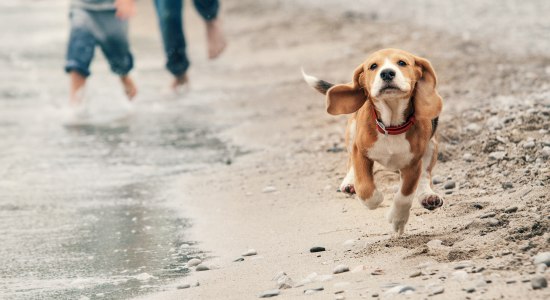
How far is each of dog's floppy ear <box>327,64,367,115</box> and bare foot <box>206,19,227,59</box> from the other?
18.2ft

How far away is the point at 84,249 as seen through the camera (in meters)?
5.98

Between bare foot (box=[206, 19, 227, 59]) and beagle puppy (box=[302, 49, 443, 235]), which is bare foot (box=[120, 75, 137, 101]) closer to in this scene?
bare foot (box=[206, 19, 227, 59])

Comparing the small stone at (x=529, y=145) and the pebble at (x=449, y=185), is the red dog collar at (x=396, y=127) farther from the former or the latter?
the small stone at (x=529, y=145)

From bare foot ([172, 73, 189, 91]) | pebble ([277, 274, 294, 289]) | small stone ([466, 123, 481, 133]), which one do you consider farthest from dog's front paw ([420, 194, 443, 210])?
bare foot ([172, 73, 189, 91])

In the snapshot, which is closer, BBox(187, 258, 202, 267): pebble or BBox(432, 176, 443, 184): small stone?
BBox(187, 258, 202, 267): pebble

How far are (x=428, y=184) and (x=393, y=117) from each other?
546mm

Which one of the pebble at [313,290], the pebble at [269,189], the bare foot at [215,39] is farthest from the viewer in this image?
the bare foot at [215,39]

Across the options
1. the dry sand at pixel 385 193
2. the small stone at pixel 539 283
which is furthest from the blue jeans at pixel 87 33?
the small stone at pixel 539 283

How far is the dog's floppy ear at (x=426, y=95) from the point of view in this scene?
5.07m

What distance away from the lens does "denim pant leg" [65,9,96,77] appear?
10523mm

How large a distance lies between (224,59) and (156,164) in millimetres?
7056

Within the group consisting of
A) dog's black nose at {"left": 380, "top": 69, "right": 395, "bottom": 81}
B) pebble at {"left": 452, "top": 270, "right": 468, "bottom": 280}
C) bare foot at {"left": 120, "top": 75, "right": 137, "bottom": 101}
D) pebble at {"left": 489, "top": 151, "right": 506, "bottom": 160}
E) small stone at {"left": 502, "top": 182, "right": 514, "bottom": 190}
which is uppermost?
dog's black nose at {"left": 380, "top": 69, "right": 395, "bottom": 81}

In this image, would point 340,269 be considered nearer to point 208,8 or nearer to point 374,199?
point 374,199

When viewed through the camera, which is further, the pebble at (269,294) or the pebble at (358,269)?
the pebble at (358,269)
